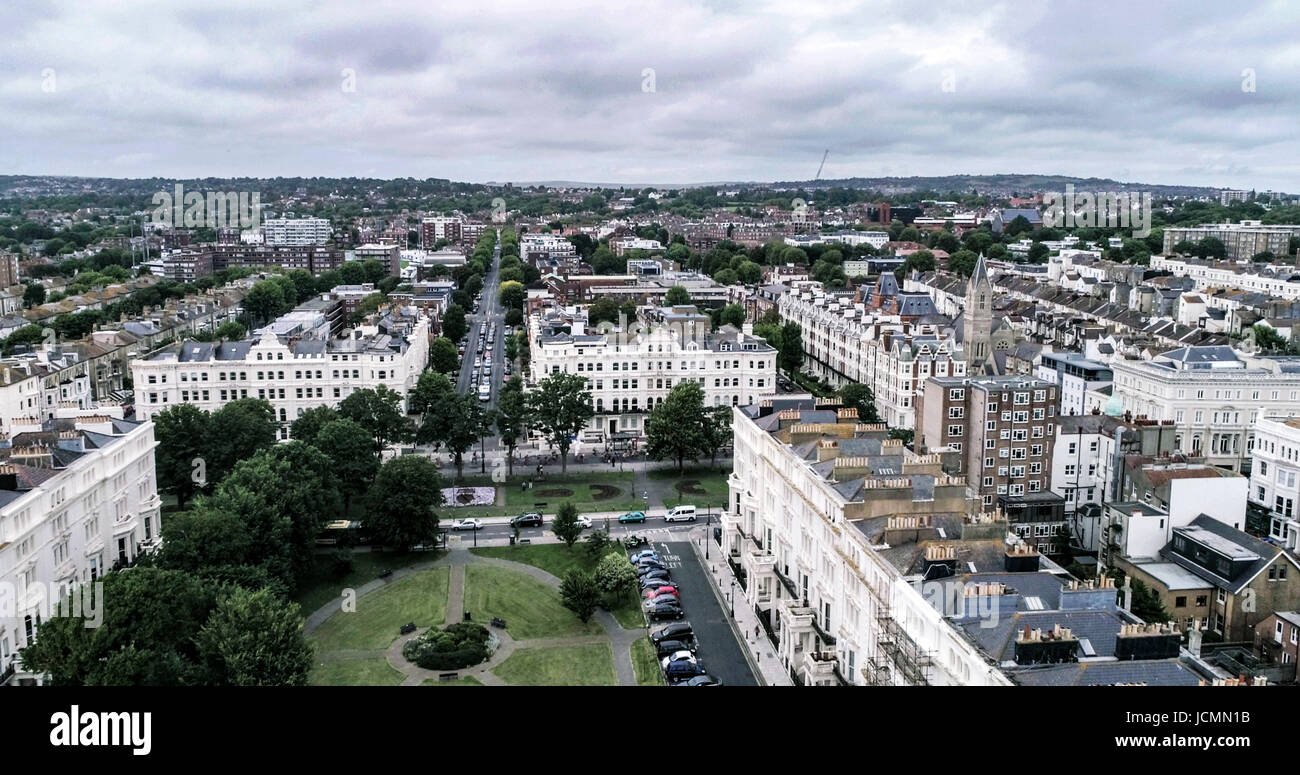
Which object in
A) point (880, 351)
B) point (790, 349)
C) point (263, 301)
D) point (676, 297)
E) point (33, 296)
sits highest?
point (676, 297)

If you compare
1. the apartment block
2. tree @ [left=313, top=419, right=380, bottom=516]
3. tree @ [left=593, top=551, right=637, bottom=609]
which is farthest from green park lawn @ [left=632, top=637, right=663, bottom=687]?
tree @ [left=313, top=419, right=380, bottom=516]

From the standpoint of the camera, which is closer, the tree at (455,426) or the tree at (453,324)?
the tree at (455,426)

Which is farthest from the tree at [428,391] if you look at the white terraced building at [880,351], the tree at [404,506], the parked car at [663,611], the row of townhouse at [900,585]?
the white terraced building at [880,351]

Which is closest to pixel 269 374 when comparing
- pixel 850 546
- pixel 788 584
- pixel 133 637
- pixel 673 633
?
pixel 133 637

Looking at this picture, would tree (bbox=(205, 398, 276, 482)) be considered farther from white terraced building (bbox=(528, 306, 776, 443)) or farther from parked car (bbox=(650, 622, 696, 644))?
parked car (bbox=(650, 622, 696, 644))

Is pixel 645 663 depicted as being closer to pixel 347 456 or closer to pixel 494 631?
pixel 494 631

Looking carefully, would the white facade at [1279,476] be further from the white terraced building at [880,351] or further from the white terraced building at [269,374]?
the white terraced building at [269,374]

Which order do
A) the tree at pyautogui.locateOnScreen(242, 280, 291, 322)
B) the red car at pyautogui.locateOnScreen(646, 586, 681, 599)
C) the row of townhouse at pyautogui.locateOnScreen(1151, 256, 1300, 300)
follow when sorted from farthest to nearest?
the tree at pyautogui.locateOnScreen(242, 280, 291, 322) < the row of townhouse at pyautogui.locateOnScreen(1151, 256, 1300, 300) < the red car at pyautogui.locateOnScreen(646, 586, 681, 599)
